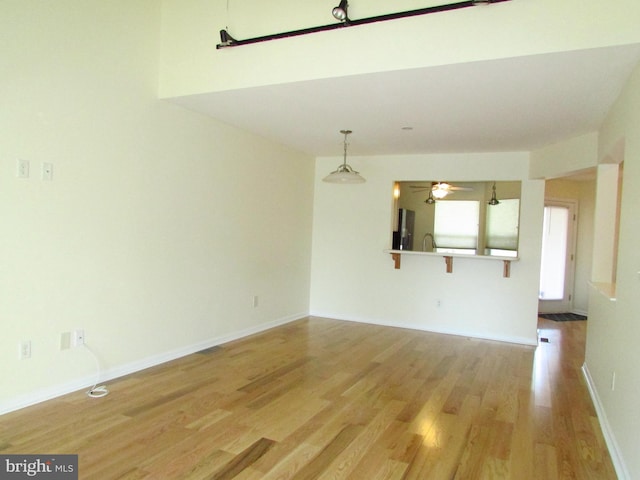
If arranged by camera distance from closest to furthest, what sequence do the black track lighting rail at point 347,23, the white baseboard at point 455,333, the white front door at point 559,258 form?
the black track lighting rail at point 347,23
the white baseboard at point 455,333
the white front door at point 559,258

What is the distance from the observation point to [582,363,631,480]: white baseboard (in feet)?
7.70

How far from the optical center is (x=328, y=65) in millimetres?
3045

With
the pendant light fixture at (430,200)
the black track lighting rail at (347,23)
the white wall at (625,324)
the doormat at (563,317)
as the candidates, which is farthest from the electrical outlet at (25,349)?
the doormat at (563,317)

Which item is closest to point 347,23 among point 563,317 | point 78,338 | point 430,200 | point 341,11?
point 341,11

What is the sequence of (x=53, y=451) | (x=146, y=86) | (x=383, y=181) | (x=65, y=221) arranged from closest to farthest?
(x=53, y=451) < (x=65, y=221) < (x=146, y=86) < (x=383, y=181)

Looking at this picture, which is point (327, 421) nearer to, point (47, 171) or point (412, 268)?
point (47, 171)

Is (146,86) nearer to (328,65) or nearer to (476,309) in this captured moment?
(328,65)

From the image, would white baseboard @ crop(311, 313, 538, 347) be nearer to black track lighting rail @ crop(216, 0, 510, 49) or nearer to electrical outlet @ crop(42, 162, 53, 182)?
black track lighting rail @ crop(216, 0, 510, 49)

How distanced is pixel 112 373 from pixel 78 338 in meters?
0.45

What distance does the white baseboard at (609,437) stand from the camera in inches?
92.4

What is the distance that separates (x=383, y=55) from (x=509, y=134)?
86.6 inches

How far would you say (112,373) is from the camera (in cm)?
351

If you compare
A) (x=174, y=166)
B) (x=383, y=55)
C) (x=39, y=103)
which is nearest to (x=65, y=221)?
(x=39, y=103)

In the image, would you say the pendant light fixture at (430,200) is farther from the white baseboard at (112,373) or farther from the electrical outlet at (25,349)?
the electrical outlet at (25,349)
